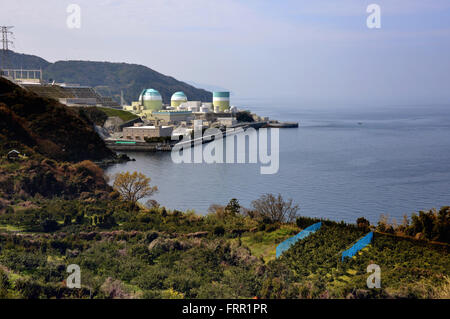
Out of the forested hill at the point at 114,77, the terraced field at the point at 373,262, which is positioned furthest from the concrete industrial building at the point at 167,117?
the forested hill at the point at 114,77

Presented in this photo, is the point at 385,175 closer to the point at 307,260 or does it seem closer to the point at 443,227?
the point at 443,227

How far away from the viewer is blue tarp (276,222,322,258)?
972 centimetres

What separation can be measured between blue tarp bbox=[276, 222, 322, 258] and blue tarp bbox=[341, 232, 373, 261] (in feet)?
3.91

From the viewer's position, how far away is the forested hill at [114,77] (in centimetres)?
12556

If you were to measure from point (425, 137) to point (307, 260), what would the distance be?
133 ft

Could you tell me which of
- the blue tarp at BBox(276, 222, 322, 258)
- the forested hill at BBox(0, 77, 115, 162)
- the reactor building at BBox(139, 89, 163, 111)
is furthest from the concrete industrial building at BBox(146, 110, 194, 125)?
the blue tarp at BBox(276, 222, 322, 258)

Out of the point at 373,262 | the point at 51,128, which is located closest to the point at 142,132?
the point at 51,128

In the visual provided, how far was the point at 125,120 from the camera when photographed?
4775 centimetres

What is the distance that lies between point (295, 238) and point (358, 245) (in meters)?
1.33

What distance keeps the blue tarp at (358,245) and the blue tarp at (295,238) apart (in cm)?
119

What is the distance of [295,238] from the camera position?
10336 mm

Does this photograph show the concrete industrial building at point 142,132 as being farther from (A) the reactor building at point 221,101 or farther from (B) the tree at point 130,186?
(A) the reactor building at point 221,101
